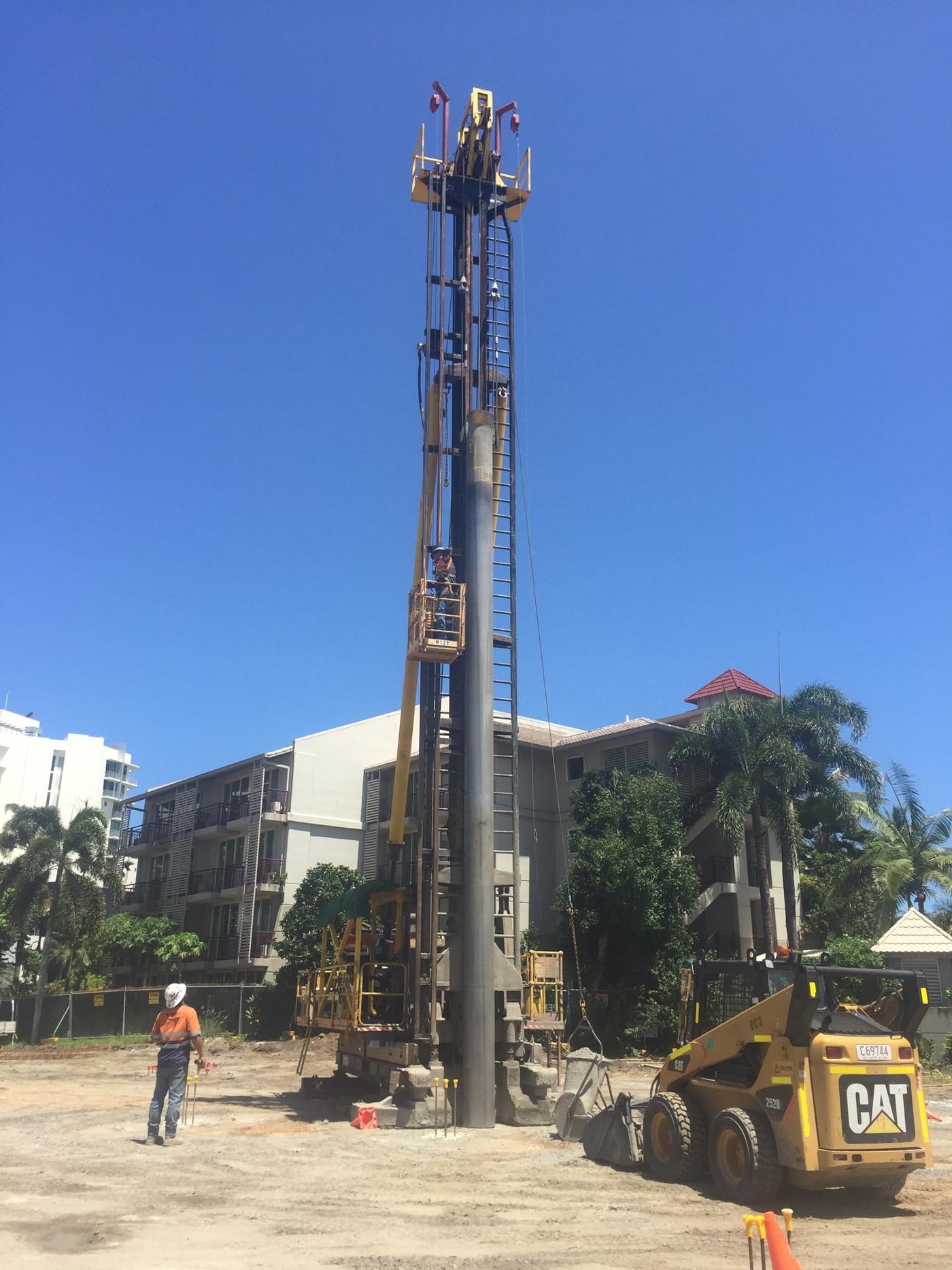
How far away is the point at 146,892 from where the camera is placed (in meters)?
53.8

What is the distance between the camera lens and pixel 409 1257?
858 centimetres

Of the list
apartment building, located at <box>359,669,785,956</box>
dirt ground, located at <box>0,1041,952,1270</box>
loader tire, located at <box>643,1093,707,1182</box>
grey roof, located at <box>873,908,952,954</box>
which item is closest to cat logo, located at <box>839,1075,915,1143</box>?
dirt ground, located at <box>0,1041,952,1270</box>

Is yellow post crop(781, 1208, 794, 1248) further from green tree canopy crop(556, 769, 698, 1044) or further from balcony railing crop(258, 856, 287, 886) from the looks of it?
balcony railing crop(258, 856, 287, 886)

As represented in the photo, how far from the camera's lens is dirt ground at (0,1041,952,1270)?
8.61 metres

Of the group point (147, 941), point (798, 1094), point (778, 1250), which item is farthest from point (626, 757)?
point (778, 1250)

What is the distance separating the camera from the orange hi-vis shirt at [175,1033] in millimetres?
→ 13305

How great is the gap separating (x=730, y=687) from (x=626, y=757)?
311 inches

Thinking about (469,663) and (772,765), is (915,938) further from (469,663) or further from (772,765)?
(469,663)

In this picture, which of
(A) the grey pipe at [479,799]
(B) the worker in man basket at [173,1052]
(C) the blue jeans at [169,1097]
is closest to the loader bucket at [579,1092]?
(A) the grey pipe at [479,799]

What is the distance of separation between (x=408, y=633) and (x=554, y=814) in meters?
23.6

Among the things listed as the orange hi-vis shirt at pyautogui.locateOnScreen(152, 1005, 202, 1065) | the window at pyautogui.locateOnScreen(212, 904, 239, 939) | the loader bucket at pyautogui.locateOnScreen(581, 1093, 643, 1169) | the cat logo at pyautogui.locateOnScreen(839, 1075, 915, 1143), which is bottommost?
the loader bucket at pyautogui.locateOnScreen(581, 1093, 643, 1169)

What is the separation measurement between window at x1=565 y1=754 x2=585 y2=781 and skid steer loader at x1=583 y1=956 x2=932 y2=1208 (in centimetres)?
3019

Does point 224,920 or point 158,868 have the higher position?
point 158,868

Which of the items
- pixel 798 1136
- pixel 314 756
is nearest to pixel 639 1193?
pixel 798 1136
